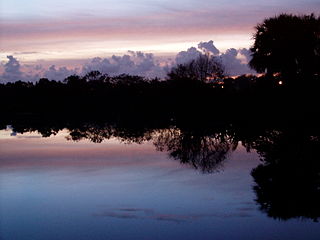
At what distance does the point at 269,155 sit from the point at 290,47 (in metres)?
21.9

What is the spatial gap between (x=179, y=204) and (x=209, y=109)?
127 ft

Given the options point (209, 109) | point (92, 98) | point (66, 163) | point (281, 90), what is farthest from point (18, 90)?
point (66, 163)

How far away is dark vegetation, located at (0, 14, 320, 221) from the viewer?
1397cm

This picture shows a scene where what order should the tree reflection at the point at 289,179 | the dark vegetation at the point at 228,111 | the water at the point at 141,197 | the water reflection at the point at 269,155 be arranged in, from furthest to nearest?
the dark vegetation at the point at 228,111 < the water reflection at the point at 269,155 < the tree reflection at the point at 289,179 < the water at the point at 141,197

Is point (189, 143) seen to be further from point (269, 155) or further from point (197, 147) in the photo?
point (269, 155)

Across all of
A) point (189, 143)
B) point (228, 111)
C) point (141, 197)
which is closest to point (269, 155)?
point (189, 143)

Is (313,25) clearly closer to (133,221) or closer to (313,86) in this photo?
(313,86)

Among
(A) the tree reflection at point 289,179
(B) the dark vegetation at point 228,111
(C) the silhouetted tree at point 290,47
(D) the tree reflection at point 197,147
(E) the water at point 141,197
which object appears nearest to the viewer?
(E) the water at point 141,197

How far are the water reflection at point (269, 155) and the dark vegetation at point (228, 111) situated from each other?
0.08 feet

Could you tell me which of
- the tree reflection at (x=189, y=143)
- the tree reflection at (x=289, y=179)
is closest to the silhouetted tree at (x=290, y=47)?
the tree reflection at (x=189, y=143)

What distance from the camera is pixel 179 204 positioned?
1106cm

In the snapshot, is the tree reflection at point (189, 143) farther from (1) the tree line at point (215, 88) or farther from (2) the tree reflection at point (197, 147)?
(1) the tree line at point (215, 88)

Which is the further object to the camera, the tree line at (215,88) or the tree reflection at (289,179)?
the tree line at (215,88)

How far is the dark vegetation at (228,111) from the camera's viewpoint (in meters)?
14.0
